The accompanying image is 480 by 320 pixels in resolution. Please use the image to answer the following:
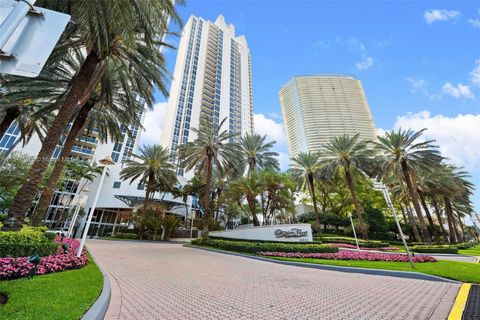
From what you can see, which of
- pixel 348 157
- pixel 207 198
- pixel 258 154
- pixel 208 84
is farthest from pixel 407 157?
pixel 208 84

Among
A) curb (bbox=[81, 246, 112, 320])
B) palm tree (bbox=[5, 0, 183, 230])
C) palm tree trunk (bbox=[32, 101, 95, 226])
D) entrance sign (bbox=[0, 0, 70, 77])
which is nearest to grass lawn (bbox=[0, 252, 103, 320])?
curb (bbox=[81, 246, 112, 320])

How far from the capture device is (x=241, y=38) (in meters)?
97.2

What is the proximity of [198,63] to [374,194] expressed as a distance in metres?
66.6

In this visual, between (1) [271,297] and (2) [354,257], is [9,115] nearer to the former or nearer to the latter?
(1) [271,297]

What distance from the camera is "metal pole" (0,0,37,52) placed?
1.33m

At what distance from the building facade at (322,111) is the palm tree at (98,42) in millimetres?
50239

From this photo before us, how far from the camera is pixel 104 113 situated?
51.3ft

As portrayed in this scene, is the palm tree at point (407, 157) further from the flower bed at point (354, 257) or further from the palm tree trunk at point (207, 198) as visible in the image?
the palm tree trunk at point (207, 198)

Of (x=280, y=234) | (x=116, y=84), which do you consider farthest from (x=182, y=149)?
(x=280, y=234)

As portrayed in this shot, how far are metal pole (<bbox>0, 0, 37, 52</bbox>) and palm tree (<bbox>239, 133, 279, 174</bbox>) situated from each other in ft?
101

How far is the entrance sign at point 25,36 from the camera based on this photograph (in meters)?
1.42

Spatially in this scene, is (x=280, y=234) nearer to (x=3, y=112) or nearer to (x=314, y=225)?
(x=314, y=225)

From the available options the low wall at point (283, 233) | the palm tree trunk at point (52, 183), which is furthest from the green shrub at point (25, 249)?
the low wall at point (283, 233)

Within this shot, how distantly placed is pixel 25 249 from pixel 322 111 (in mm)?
69867
